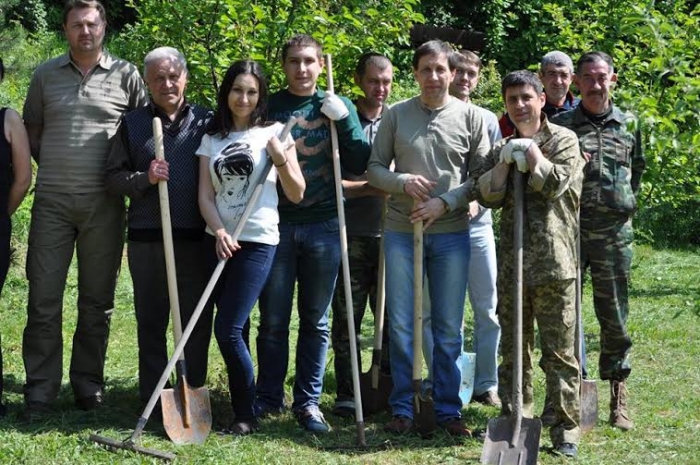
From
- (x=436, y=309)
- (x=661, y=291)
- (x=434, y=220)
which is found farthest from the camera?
(x=661, y=291)

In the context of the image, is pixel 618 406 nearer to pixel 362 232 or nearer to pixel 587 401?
pixel 587 401

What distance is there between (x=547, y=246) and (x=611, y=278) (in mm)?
786

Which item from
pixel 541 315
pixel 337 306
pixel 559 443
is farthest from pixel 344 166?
pixel 559 443

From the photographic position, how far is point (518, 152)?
17.2ft

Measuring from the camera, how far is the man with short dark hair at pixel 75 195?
19.2 ft

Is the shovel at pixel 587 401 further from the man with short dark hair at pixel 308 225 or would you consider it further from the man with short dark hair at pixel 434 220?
Answer: the man with short dark hair at pixel 308 225

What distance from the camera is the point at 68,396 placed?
6391 millimetres

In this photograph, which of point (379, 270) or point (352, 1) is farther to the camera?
point (352, 1)

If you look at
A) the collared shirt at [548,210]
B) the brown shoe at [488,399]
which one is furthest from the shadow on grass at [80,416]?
the collared shirt at [548,210]

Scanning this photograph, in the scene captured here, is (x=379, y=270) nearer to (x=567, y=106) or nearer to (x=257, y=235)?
(x=257, y=235)

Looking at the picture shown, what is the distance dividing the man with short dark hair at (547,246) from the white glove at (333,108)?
2.70ft

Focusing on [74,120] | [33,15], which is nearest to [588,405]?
[74,120]

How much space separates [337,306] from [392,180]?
117 centimetres

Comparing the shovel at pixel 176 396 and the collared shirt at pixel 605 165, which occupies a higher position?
the collared shirt at pixel 605 165
